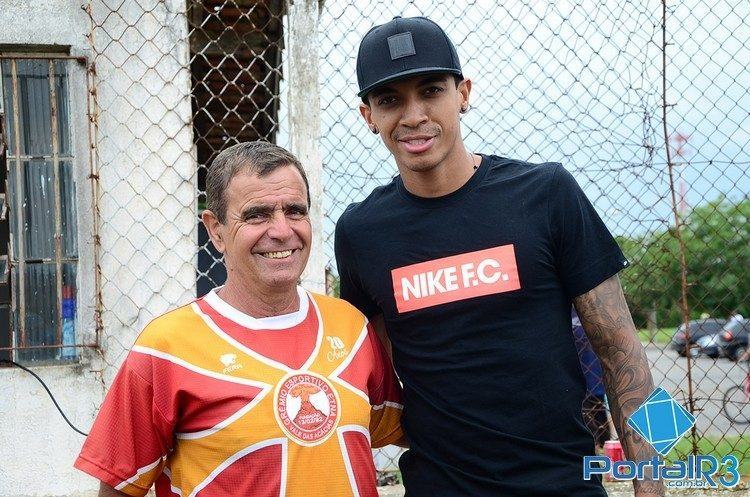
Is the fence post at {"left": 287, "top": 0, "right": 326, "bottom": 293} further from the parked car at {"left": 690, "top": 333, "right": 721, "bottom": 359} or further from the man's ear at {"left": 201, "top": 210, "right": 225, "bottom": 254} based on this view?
the parked car at {"left": 690, "top": 333, "right": 721, "bottom": 359}

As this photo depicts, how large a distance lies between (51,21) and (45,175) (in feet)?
2.40

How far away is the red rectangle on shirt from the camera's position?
2.24 metres

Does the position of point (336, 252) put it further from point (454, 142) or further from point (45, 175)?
point (45, 175)

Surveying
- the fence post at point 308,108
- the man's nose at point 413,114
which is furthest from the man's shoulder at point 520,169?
the fence post at point 308,108

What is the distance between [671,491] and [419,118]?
2.58 metres

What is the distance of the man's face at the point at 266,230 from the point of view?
2299 millimetres

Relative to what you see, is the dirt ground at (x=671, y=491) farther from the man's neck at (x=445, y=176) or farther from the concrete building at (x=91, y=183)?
the man's neck at (x=445, y=176)

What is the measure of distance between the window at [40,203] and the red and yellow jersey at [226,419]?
75.4 inches

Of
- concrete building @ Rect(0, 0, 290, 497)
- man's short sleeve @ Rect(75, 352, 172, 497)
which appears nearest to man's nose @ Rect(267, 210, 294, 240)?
man's short sleeve @ Rect(75, 352, 172, 497)

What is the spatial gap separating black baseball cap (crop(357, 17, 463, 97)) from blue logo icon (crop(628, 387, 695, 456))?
3.60 feet

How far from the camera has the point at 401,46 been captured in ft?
7.55

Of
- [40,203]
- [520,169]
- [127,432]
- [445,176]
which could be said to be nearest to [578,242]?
[520,169]

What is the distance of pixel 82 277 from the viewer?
394 centimetres

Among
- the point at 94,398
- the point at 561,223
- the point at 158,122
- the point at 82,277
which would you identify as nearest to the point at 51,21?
the point at 158,122
